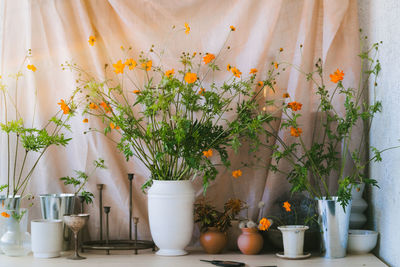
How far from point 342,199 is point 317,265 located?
0.24m

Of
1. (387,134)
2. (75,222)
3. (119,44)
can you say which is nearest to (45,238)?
(75,222)

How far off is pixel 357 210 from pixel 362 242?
0.14 meters

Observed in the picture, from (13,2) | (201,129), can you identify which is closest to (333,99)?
(201,129)

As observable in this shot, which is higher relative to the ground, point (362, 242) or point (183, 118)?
point (183, 118)

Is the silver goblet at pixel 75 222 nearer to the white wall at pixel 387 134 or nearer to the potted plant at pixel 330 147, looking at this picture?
the potted plant at pixel 330 147

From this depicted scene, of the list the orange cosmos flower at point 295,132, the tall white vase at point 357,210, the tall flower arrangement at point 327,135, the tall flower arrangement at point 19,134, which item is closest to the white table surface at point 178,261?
the tall white vase at point 357,210

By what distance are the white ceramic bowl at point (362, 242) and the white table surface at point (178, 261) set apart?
0.09 ft

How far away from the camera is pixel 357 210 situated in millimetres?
1965

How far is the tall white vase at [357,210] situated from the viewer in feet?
6.43

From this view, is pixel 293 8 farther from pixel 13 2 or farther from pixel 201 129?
pixel 13 2

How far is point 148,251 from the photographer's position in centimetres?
203

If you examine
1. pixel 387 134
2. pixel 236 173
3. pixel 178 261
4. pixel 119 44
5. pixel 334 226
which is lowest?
pixel 178 261

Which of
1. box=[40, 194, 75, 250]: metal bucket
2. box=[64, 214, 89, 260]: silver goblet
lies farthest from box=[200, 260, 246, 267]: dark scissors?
box=[40, 194, 75, 250]: metal bucket

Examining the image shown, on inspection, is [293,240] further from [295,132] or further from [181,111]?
[181,111]
